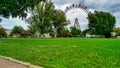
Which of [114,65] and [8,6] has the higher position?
[8,6]

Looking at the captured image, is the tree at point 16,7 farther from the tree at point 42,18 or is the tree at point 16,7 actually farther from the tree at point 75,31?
the tree at point 75,31

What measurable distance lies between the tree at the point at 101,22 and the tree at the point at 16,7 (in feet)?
234

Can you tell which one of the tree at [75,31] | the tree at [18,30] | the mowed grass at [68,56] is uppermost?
the tree at [18,30]

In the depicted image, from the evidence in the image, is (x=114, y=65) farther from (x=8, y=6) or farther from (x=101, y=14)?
(x=101, y=14)

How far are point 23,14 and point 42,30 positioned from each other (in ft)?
200

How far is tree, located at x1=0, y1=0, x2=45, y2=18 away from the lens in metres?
34.2

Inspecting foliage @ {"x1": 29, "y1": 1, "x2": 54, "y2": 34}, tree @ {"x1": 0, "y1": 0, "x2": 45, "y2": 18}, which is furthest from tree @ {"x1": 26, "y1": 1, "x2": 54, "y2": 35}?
tree @ {"x1": 0, "y1": 0, "x2": 45, "y2": 18}

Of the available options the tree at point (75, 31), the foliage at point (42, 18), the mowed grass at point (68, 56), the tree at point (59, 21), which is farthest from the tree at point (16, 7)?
the tree at point (75, 31)

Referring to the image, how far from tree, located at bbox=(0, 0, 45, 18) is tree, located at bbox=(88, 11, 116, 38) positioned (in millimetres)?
71412

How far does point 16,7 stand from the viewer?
36.0 m

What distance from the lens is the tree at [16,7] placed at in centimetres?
3416

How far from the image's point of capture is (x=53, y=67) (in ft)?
31.3

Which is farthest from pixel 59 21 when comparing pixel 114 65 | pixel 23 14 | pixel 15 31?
pixel 114 65

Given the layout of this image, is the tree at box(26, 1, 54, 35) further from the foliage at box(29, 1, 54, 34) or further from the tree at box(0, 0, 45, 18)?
the tree at box(0, 0, 45, 18)
